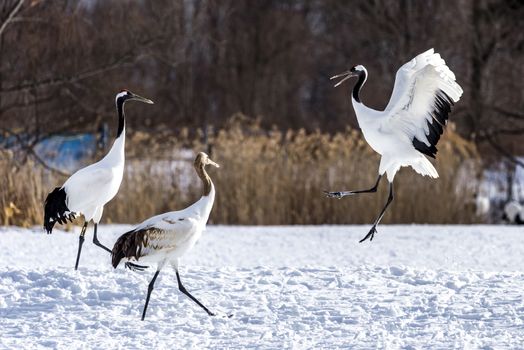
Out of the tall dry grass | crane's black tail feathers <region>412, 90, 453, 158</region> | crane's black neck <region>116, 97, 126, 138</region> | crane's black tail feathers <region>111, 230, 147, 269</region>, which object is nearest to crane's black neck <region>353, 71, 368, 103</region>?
crane's black tail feathers <region>412, 90, 453, 158</region>

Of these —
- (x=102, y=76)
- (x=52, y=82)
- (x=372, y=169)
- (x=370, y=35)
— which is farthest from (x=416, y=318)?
(x=370, y=35)

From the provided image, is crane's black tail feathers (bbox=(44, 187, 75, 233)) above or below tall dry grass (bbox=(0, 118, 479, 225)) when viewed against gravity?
below

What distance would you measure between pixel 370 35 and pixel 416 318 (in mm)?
19602

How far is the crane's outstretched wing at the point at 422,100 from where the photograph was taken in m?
6.38

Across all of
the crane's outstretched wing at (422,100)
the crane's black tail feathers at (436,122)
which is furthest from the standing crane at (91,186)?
the crane's black tail feathers at (436,122)

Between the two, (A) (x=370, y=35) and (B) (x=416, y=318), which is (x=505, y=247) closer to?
(B) (x=416, y=318)

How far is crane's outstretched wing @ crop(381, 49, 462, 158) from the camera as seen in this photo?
6383 millimetres

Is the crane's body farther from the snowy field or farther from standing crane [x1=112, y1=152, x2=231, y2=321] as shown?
standing crane [x1=112, y1=152, x2=231, y2=321]

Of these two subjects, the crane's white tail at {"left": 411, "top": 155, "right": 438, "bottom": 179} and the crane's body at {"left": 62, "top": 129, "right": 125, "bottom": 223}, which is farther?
the crane's white tail at {"left": 411, "top": 155, "right": 438, "bottom": 179}

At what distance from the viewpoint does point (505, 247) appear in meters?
9.85

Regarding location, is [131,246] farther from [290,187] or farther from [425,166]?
[290,187]

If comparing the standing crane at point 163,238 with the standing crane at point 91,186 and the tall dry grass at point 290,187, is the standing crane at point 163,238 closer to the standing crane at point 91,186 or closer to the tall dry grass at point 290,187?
the standing crane at point 91,186

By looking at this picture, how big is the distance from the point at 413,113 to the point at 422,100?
0.14 metres

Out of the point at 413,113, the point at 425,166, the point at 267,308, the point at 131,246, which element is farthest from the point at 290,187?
the point at 131,246
